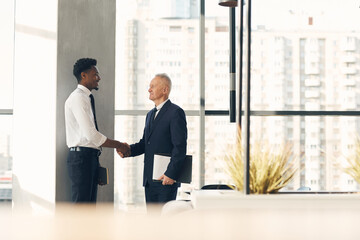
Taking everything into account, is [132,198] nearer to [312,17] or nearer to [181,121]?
[181,121]

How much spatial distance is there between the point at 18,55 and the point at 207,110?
100 inches

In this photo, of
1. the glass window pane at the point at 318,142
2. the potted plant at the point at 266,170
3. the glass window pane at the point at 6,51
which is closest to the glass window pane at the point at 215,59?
the glass window pane at the point at 318,142

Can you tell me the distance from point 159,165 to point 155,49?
9.05 ft

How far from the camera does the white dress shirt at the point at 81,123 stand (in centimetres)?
434

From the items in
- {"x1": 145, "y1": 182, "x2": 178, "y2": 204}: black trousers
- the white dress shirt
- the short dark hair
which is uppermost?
the short dark hair

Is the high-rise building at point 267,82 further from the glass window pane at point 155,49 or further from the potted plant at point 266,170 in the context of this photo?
the potted plant at point 266,170

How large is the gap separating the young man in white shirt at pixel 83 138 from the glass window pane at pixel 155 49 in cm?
217

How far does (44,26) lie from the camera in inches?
199

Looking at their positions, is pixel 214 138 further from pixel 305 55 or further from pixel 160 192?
pixel 160 192

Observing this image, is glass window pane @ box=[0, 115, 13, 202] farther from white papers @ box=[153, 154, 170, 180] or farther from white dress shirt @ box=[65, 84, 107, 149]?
white papers @ box=[153, 154, 170, 180]

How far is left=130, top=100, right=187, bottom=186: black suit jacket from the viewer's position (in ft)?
14.3

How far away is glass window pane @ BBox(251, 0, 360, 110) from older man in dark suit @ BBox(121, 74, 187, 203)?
2.52m

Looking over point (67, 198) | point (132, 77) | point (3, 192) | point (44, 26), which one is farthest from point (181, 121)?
point (3, 192)

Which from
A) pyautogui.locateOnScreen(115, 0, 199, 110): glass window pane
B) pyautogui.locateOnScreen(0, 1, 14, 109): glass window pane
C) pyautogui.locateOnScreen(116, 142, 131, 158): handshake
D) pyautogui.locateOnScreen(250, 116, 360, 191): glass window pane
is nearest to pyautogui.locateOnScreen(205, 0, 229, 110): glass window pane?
pyautogui.locateOnScreen(115, 0, 199, 110): glass window pane
